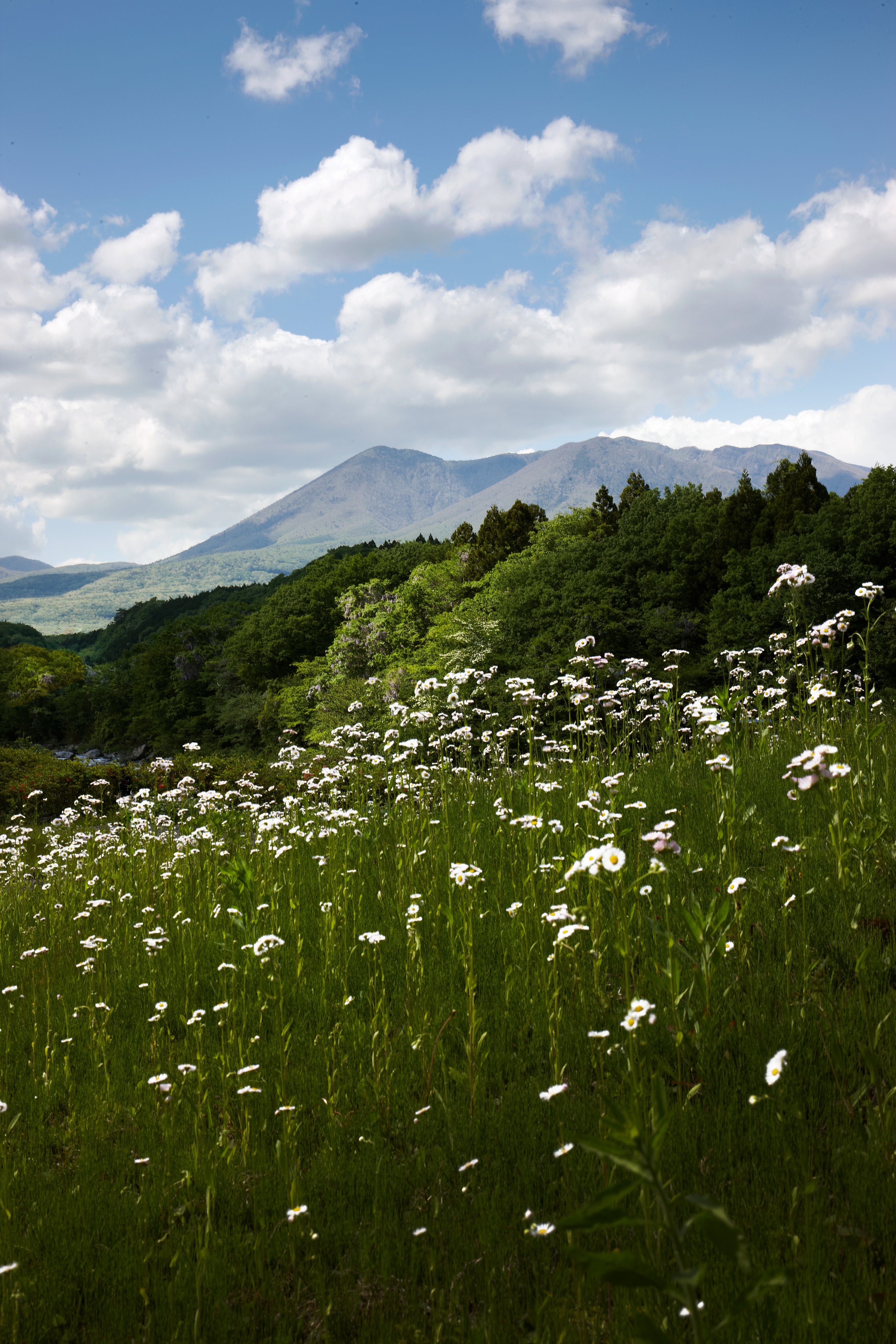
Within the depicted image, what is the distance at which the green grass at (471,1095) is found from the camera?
6.57 ft

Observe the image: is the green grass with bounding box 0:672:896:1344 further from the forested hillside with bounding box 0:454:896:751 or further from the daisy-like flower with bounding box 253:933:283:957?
the forested hillside with bounding box 0:454:896:751

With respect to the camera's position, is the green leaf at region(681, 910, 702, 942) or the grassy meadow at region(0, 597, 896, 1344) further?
the green leaf at region(681, 910, 702, 942)

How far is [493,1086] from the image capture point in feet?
9.86

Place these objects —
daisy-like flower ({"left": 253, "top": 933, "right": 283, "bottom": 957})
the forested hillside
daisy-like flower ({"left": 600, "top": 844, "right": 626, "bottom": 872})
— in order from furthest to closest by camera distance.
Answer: the forested hillside < daisy-like flower ({"left": 253, "top": 933, "right": 283, "bottom": 957}) < daisy-like flower ({"left": 600, "top": 844, "right": 626, "bottom": 872})

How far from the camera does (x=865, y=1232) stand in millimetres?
1968

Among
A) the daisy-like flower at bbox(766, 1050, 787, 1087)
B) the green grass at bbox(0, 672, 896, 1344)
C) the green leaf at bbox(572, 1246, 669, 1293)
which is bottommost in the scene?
the green grass at bbox(0, 672, 896, 1344)

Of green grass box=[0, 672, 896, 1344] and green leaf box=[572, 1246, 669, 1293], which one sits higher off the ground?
green leaf box=[572, 1246, 669, 1293]

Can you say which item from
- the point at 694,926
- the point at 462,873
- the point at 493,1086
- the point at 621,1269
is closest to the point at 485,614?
the point at 462,873

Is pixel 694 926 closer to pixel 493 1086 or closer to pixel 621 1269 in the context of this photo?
pixel 493 1086

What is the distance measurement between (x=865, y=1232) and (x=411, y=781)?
5.81m

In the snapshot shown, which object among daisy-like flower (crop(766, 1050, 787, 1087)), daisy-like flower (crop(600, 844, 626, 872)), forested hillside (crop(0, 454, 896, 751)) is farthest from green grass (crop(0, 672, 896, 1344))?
forested hillside (crop(0, 454, 896, 751))

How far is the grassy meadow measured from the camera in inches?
77.0

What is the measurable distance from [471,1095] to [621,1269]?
72.7 inches

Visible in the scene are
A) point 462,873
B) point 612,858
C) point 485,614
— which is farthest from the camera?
point 485,614
